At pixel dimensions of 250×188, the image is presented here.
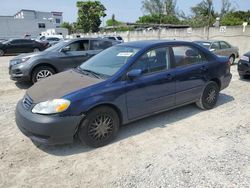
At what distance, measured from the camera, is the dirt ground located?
9.60 feet

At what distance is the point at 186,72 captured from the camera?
4.62 m

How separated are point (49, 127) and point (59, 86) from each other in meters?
0.77

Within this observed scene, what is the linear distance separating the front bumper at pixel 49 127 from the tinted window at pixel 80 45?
4.75 meters

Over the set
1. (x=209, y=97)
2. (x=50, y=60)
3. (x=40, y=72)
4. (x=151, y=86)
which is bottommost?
(x=209, y=97)

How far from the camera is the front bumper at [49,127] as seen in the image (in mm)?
3217

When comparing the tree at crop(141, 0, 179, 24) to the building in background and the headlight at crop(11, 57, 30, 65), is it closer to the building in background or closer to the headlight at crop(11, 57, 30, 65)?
the building in background

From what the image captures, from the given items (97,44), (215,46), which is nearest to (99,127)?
(97,44)

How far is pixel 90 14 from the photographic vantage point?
54500 mm

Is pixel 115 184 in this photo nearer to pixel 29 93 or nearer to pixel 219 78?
pixel 29 93

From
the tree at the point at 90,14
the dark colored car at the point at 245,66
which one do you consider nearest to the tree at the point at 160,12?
the tree at the point at 90,14

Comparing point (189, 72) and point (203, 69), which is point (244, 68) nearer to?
point (203, 69)

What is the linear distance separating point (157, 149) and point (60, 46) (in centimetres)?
538

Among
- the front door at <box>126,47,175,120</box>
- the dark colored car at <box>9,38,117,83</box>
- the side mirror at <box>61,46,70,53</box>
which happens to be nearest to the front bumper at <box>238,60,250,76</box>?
the front door at <box>126,47,175,120</box>

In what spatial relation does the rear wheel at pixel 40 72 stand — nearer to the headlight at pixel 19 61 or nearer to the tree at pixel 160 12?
the headlight at pixel 19 61
